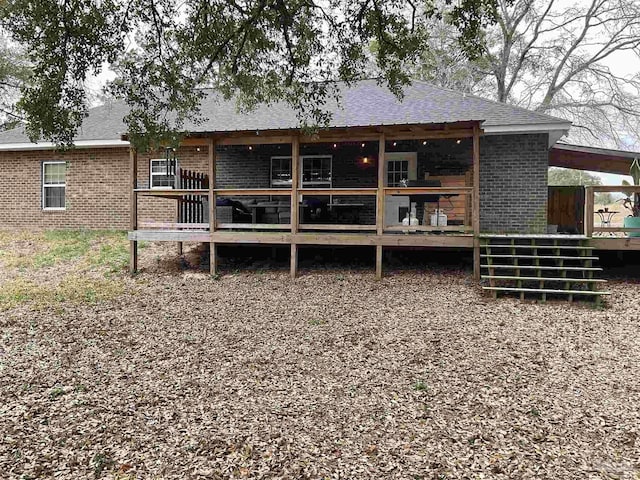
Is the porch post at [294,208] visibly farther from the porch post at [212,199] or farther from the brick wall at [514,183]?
the brick wall at [514,183]

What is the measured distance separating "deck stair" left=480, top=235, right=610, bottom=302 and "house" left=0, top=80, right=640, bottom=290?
1.83ft

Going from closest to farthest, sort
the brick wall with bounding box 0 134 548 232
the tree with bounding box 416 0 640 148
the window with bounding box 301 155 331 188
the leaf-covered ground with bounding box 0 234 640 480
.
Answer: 1. the leaf-covered ground with bounding box 0 234 640 480
2. the brick wall with bounding box 0 134 548 232
3. the window with bounding box 301 155 331 188
4. the tree with bounding box 416 0 640 148

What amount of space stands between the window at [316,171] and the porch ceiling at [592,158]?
19.6 feet

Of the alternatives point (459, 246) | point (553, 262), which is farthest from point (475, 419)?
point (553, 262)

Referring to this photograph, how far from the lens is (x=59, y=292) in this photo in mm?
8422

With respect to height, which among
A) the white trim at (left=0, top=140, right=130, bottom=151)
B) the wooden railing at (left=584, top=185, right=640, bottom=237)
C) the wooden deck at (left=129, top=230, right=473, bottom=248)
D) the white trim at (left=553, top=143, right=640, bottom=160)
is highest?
the white trim at (left=0, top=140, right=130, bottom=151)

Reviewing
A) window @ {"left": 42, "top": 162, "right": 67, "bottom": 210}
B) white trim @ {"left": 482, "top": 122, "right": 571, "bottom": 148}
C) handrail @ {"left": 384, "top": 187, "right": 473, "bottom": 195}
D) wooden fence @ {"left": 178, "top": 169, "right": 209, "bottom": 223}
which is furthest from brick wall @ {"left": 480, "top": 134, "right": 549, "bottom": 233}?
window @ {"left": 42, "top": 162, "right": 67, "bottom": 210}

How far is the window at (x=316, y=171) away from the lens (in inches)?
492

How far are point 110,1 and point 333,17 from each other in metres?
3.78

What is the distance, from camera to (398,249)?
34.7 feet

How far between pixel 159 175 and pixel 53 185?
12.1 feet

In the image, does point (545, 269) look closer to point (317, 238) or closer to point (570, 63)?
point (317, 238)

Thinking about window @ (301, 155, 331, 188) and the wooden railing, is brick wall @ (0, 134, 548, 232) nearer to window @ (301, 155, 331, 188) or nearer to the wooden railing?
window @ (301, 155, 331, 188)

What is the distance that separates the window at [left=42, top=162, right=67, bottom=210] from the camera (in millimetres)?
14281
